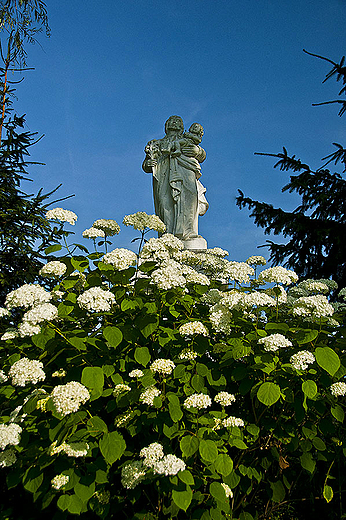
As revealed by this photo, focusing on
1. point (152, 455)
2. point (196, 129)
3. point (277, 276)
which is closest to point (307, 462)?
point (152, 455)

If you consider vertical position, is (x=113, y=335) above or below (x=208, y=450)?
above

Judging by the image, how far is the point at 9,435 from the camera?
176 cm

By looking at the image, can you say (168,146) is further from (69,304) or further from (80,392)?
(80,392)

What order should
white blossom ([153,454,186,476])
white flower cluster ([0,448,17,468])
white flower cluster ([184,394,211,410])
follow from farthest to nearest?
1. white flower cluster ([0,448,17,468])
2. white flower cluster ([184,394,211,410])
3. white blossom ([153,454,186,476])

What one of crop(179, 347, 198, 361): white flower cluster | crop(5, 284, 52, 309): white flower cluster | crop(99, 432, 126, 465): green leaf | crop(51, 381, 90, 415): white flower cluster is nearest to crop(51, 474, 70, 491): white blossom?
crop(99, 432, 126, 465): green leaf

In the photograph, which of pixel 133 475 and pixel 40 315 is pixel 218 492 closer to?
pixel 133 475

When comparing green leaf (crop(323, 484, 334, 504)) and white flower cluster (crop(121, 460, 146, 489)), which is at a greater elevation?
white flower cluster (crop(121, 460, 146, 489))

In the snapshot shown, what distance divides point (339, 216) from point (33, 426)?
6.13m

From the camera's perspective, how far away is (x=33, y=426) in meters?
1.92

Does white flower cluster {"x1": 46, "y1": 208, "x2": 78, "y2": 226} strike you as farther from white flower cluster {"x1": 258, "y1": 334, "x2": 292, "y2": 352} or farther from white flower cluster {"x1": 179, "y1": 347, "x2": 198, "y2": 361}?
white flower cluster {"x1": 258, "y1": 334, "x2": 292, "y2": 352}

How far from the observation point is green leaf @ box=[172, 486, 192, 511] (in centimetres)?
151

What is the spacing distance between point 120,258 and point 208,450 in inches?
43.9

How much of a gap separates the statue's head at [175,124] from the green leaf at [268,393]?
5.06 m

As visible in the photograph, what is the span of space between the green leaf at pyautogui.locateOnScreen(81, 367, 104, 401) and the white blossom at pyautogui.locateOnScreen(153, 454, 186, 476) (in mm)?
396
